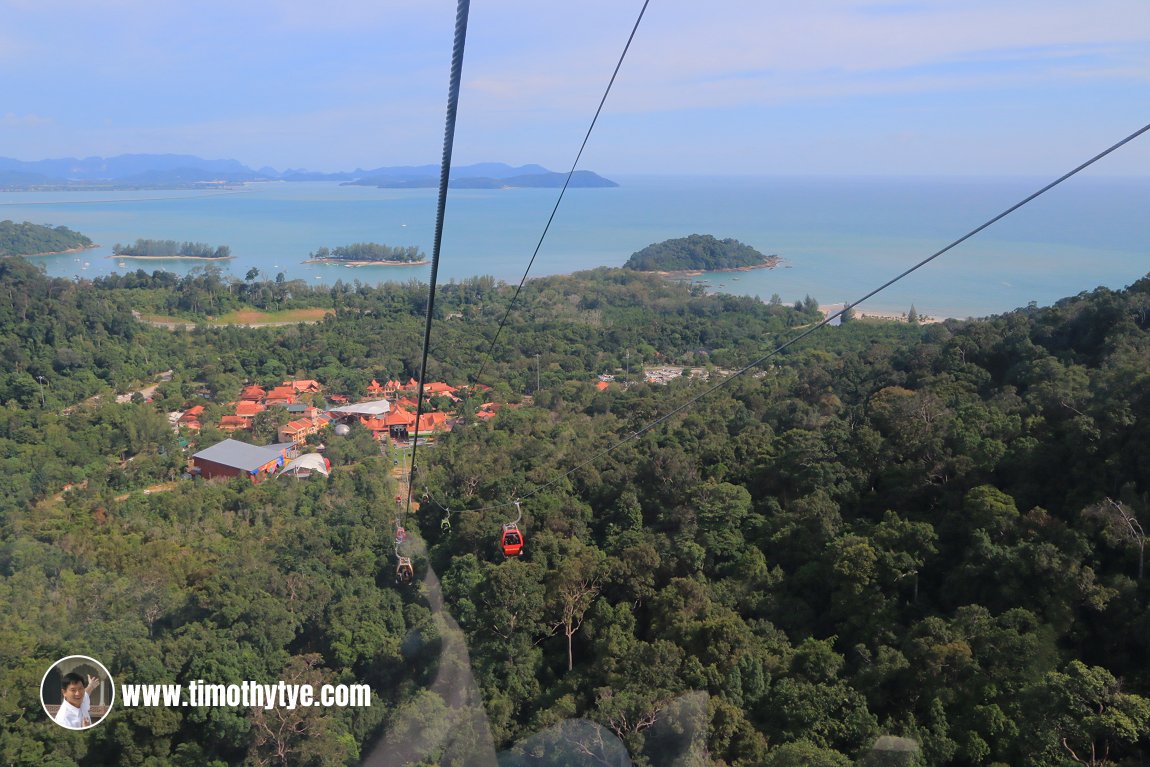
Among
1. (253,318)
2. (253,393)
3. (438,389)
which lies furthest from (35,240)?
(438,389)

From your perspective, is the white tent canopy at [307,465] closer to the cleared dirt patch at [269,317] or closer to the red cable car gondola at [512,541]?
the red cable car gondola at [512,541]

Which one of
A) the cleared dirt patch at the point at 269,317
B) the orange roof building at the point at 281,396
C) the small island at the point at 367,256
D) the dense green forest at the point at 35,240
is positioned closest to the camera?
the orange roof building at the point at 281,396

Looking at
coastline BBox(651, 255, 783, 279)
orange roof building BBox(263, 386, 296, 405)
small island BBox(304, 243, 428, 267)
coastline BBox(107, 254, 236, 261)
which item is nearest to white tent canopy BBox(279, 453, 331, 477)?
orange roof building BBox(263, 386, 296, 405)

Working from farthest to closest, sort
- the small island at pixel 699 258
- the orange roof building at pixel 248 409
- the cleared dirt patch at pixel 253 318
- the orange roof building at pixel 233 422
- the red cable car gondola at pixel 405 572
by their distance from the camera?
the small island at pixel 699 258
the cleared dirt patch at pixel 253 318
the orange roof building at pixel 248 409
the orange roof building at pixel 233 422
the red cable car gondola at pixel 405 572

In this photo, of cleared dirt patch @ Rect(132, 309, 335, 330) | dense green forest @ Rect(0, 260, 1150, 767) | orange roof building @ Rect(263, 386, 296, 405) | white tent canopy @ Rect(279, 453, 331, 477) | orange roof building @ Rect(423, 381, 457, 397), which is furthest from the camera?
cleared dirt patch @ Rect(132, 309, 335, 330)

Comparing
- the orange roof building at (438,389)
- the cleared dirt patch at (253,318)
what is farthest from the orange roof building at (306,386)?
the cleared dirt patch at (253,318)

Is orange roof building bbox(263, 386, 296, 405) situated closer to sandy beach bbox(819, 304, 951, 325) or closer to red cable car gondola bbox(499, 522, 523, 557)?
red cable car gondola bbox(499, 522, 523, 557)
